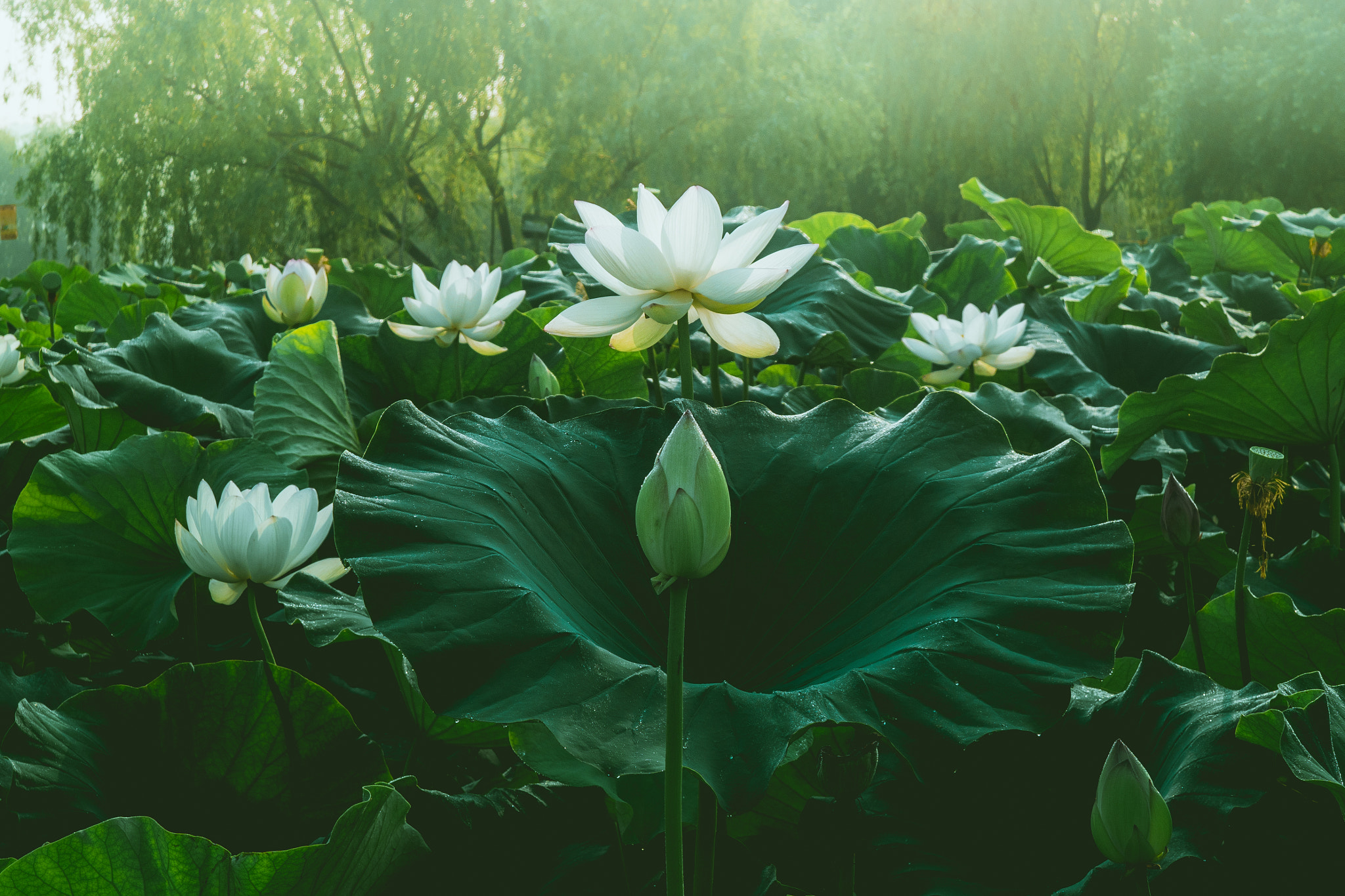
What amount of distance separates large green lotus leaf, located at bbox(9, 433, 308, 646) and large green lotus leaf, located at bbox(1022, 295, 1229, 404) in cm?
108

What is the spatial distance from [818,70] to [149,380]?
9.93 metres

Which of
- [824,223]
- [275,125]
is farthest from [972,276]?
[275,125]

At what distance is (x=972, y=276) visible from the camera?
75.4 inches

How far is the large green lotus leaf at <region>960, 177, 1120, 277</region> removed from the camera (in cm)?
A: 216

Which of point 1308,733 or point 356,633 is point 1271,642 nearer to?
point 1308,733

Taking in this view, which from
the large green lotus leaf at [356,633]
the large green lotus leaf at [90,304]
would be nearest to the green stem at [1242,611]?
the large green lotus leaf at [356,633]

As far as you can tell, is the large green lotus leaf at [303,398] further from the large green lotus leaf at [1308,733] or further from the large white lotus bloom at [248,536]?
the large green lotus leaf at [1308,733]

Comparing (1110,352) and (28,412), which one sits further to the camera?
(1110,352)

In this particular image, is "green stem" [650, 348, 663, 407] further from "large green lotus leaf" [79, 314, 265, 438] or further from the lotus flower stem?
"large green lotus leaf" [79, 314, 265, 438]

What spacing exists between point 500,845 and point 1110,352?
1315 mm

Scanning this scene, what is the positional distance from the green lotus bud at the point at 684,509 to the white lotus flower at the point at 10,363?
1380 millimetres

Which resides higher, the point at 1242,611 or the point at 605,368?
the point at 605,368

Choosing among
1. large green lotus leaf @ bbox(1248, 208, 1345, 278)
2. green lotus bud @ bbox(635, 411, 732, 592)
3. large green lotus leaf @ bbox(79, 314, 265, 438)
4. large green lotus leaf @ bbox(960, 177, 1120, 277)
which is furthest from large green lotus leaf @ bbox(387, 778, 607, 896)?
large green lotus leaf @ bbox(1248, 208, 1345, 278)

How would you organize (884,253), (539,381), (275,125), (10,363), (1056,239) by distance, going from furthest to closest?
(275,125) < (1056,239) < (884,253) < (10,363) < (539,381)
